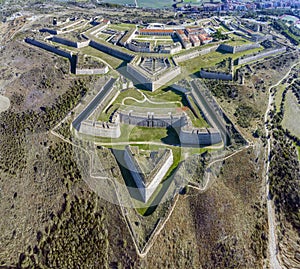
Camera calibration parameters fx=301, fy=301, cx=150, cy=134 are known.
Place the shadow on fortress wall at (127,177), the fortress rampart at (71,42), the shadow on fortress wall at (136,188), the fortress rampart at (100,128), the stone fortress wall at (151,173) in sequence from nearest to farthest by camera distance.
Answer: the shadow on fortress wall at (136,188) → the stone fortress wall at (151,173) → the shadow on fortress wall at (127,177) → the fortress rampart at (100,128) → the fortress rampart at (71,42)

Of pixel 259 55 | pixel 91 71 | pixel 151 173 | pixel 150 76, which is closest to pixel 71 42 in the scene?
pixel 91 71

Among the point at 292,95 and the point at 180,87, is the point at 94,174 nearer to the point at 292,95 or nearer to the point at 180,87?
the point at 180,87

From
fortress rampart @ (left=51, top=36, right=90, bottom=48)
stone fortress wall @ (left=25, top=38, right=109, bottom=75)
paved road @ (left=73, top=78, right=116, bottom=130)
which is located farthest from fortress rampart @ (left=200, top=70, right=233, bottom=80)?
fortress rampart @ (left=51, top=36, right=90, bottom=48)

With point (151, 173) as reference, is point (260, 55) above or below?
above

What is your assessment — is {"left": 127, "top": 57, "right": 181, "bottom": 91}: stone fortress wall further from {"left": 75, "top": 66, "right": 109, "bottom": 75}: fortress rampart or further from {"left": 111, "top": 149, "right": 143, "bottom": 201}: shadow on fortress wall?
{"left": 111, "top": 149, "right": 143, "bottom": 201}: shadow on fortress wall

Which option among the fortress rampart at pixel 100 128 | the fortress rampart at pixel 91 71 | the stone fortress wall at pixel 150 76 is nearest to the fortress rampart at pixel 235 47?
the stone fortress wall at pixel 150 76

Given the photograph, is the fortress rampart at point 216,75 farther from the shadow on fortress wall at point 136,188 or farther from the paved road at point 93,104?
the shadow on fortress wall at point 136,188

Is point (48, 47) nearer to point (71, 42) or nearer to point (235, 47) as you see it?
point (71, 42)
